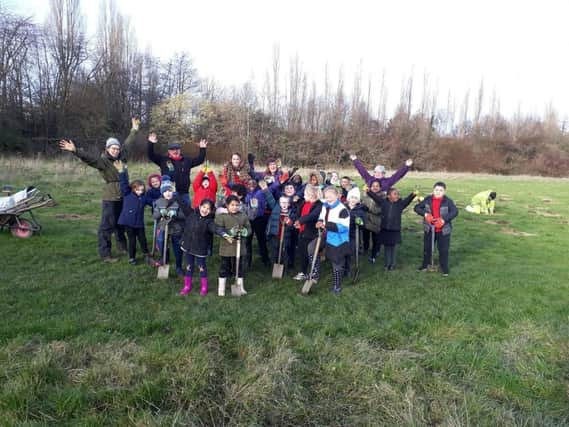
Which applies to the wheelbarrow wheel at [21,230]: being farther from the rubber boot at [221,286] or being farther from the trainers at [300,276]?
the trainers at [300,276]

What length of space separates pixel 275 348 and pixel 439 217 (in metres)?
4.62

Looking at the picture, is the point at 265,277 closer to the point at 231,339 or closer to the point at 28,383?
the point at 231,339

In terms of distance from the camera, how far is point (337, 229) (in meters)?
6.38

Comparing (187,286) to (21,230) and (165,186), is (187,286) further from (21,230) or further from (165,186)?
(21,230)

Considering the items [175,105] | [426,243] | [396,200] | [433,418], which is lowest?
[433,418]

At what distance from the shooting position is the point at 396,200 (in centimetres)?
780

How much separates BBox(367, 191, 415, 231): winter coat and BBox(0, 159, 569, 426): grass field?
3.05 ft

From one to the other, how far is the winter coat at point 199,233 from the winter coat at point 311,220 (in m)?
1.56

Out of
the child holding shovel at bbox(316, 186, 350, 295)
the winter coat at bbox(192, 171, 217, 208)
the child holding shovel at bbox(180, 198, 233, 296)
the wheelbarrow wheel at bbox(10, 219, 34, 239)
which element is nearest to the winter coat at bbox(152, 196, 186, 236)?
the child holding shovel at bbox(180, 198, 233, 296)

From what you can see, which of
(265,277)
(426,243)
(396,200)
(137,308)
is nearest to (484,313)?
(426,243)

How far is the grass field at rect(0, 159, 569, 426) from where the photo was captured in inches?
129

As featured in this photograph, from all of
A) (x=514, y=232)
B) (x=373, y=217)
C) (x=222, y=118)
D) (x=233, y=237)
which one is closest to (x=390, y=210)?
(x=373, y=217)

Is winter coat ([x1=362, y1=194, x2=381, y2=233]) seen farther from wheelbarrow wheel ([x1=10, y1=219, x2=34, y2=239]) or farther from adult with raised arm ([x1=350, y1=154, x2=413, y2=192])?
wheelbarrow wheel ([x1=10, y1=219, x2=34, y2=239])

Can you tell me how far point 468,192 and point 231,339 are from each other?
22.4m
